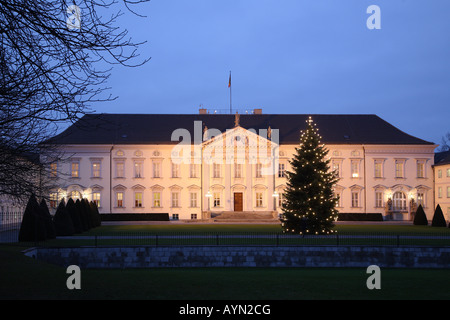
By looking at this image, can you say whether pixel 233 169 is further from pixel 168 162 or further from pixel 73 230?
pixel 73 230

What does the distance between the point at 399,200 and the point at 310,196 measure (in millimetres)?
26450

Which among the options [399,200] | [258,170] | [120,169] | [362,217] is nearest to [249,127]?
[258,170]

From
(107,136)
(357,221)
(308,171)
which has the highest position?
(107,136)

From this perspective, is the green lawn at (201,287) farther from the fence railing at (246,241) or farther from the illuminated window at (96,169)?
the illuminated window at (96,169)

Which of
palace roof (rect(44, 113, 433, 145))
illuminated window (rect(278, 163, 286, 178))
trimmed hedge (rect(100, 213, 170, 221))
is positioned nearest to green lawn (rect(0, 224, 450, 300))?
trimmed hedge (rect(100, 213, 170, 221))

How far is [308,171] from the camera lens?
3406 cm

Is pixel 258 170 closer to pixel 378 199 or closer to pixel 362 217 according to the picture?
pixel 362 217

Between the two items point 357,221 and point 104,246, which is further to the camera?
point 357,221

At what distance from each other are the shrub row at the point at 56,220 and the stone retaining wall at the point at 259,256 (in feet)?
10.5

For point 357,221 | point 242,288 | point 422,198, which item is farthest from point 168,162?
point 242,288

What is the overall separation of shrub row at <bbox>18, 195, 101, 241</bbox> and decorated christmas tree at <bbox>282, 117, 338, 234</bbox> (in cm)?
1425

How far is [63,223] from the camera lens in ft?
106
